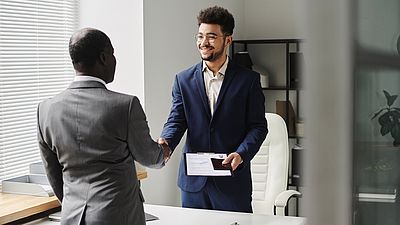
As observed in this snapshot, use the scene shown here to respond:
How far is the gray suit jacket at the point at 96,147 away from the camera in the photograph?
6.51 ft

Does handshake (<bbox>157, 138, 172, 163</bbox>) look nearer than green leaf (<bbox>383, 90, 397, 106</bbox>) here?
No

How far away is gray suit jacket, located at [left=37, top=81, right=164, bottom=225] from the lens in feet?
6.51

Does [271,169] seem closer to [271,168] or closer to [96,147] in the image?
[271,168]

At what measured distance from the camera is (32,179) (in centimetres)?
303

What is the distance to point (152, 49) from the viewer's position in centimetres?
374

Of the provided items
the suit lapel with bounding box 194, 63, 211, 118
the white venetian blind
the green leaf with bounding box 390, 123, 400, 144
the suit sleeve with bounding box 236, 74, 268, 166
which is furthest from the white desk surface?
the green leaf with bounding box 390, 123, 400, 144

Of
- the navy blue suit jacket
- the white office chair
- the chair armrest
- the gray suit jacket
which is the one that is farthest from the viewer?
the white office chair

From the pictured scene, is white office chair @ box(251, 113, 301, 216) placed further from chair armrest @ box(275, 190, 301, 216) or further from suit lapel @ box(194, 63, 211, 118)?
suit lapel @ box(194, 63, 211, 118)

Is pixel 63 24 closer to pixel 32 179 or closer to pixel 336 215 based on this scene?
pixel 32 179

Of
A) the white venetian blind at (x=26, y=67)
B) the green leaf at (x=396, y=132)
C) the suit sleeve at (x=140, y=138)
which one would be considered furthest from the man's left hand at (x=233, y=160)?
the green leaf at (x=396, y=132)

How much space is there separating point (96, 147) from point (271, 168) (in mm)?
1857

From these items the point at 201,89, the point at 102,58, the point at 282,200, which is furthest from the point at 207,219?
the point at 282,200

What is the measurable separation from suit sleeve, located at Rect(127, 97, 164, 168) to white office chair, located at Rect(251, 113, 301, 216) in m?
1.57

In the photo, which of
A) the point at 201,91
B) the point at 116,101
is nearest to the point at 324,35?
the point at 116,101
